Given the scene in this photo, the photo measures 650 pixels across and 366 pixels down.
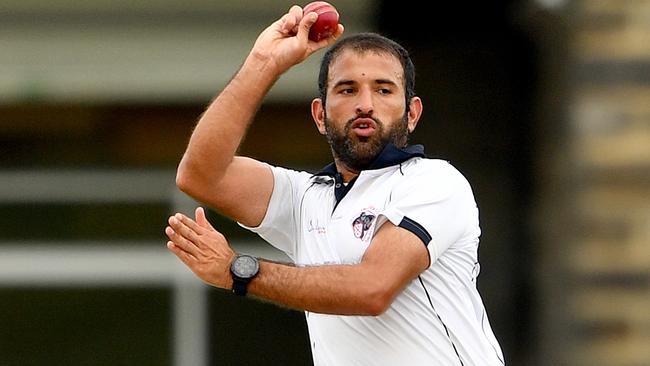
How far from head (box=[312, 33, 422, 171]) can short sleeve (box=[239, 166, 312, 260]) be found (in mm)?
324

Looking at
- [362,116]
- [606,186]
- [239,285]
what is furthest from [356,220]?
[606,186]

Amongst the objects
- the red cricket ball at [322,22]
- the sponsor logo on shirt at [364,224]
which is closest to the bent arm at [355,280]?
the sponsor logo on shirt at [364,224]

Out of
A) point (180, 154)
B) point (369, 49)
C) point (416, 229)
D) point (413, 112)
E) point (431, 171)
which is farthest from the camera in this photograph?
point (180, 154)

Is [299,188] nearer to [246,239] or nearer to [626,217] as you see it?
[626,217]

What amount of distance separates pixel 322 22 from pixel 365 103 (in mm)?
371

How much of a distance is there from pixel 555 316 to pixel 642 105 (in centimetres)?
179

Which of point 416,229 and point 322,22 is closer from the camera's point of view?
point 416,229

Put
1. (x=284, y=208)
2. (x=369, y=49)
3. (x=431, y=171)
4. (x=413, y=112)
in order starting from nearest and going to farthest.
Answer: (x=431, y=171)
(x=369, y=49)
(x=413, y=112)
(x=284, y=208)

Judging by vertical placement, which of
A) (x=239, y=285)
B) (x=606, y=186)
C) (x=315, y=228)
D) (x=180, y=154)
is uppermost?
(x=315, y=228)

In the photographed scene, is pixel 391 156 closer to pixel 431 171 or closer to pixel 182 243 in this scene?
pixel 431 171

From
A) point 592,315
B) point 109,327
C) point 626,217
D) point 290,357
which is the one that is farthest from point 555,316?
point 109,327

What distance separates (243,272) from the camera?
4570 millimetres

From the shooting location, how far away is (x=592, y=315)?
9234 millimetres

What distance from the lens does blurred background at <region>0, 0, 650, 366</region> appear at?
10227 mm
